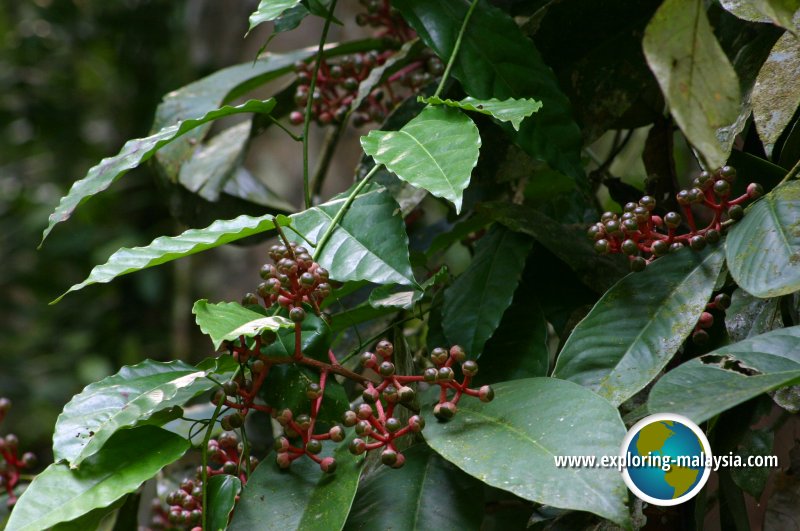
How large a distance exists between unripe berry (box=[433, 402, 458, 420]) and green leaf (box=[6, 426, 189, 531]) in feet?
A: 0.69

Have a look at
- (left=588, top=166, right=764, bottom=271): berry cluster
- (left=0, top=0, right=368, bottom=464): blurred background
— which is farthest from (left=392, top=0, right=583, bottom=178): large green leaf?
(left=0, top=0, right=368, bottom=464): blurred background

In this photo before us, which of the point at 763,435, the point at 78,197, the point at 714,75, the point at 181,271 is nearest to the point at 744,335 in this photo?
the point at 763,435

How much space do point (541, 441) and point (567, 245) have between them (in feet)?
0.90

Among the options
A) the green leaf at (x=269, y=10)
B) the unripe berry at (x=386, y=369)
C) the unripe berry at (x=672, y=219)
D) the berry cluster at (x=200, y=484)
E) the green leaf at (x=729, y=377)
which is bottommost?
Result: the berry cluster at (x=200, y=484)

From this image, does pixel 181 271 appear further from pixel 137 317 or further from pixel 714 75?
pixel 714 75

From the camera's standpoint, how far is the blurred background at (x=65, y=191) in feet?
9.13

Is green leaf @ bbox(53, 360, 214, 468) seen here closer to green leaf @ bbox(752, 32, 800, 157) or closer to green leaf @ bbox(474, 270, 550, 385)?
green leaf @ bbox(474, 270, 550, 385)

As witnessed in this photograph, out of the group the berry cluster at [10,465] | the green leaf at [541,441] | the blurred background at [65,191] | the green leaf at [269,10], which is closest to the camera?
the green leaf at [541,441]

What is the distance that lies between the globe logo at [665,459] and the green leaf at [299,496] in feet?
0.70

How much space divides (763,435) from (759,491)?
0.16 feet

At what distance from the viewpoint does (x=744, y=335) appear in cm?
72

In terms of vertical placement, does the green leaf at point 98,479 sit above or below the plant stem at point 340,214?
below

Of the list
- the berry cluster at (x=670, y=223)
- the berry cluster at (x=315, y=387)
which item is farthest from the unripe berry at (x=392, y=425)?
the berry cluster at (x=670, y=223)

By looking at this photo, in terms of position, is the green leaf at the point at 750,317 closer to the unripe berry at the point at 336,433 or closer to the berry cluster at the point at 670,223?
the berry cluster at the point at 670,223
